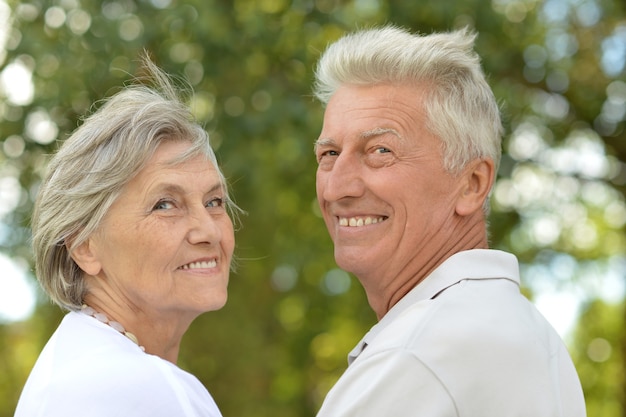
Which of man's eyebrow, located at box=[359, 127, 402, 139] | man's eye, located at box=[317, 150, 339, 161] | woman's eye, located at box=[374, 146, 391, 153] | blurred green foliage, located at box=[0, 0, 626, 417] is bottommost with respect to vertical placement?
blurred green foliage, located at box=[0, 0, 626, 417]

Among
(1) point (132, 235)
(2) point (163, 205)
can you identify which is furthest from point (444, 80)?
(1) point (132, 235)

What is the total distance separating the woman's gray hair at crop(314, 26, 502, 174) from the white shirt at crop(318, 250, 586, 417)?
532mm

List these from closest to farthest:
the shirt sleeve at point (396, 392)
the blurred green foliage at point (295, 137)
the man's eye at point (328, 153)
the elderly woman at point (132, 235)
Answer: the shirt sleeve at point (396, 392), the elderly woman at point (132, 235), the man's eye at point (328, 153), the blurred green foliage at point (295, 137)

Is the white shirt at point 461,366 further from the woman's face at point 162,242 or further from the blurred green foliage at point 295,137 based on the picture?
the blurred green foliage at point 295,137

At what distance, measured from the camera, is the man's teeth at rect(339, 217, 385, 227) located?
10.3 ft

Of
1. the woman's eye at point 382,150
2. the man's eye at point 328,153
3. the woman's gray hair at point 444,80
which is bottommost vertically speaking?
the man's eye at point 328,153

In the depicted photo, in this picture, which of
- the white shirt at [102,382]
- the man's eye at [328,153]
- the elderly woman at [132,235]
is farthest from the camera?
the man's eye at [328,153]

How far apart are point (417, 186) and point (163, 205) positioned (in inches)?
33.1

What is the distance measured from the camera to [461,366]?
2516 mm

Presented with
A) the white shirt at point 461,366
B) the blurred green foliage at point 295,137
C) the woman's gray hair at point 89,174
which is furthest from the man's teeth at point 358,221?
the blurred green foliage at point 295,137

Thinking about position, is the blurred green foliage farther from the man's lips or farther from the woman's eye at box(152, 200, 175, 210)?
the man's lips

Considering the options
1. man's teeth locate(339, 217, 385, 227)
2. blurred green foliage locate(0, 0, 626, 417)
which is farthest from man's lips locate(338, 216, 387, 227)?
blurred green foliage locate(0, 0, 626, 417)

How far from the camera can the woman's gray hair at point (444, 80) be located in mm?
3070

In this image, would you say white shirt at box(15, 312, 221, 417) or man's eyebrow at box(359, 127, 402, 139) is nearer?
white shirt at box(15, 312, 221, 417)
